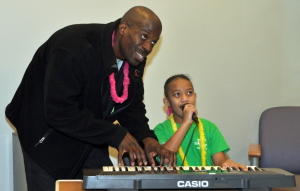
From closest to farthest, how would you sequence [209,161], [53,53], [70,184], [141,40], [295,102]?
1. [70,184]
2. [53,53]
3. [141,40]
4. [209,161]
5. [295,102]

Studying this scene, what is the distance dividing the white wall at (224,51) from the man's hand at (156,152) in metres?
0.87

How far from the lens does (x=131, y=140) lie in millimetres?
1650

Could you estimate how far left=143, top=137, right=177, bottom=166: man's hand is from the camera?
1.67 m

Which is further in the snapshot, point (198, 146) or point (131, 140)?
point (198, 146)

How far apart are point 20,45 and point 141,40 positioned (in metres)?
1.01

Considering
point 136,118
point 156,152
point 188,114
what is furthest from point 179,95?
point 156,152

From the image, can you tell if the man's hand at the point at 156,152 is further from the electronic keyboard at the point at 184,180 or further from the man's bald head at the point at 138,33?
the man's bald head at the point at 138,33

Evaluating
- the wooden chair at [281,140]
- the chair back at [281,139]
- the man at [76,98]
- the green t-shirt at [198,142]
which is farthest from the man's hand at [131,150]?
the chair back at [281,139]

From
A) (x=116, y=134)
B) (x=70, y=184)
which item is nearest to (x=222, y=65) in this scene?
(x=116, y=134)

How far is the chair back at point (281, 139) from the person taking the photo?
2617 millimetres

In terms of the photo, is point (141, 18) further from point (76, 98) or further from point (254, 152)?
point (254, 152)

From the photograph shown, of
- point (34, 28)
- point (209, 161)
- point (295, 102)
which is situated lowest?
point (209, 161)

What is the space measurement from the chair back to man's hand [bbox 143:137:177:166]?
115 cm

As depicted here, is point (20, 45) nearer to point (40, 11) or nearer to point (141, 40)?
point (40, 11)
